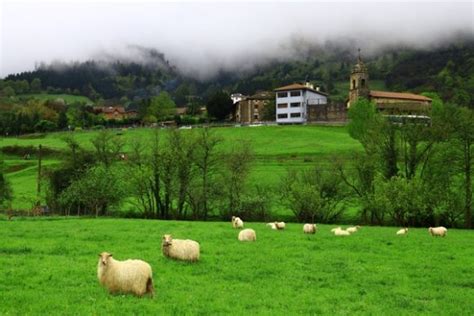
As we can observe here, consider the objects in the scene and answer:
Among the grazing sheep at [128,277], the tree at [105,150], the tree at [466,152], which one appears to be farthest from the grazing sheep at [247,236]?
the tree at [105,150]

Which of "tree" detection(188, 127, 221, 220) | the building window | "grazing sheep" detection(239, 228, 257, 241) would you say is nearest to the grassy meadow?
"tree" detection(188, 127, 221, 220)

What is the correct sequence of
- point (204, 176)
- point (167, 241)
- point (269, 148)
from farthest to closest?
1. point (269, 148)
2. point (204, 176)
3. point (167, 241)

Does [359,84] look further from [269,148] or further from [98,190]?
[98,190]

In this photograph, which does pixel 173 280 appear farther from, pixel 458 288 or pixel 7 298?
pixel 458 288

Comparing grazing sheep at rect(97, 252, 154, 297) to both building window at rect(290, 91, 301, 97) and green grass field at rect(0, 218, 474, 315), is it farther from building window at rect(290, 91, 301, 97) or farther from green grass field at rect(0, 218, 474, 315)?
building window at rect(290, 91, 301, 97)

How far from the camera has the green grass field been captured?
16156mm

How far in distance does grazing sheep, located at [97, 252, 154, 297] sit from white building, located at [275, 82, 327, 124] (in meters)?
Answer: 163

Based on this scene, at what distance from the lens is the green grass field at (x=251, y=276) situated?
16156 millimetres

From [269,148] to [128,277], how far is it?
343 ft

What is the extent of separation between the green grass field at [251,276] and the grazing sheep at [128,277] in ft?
1.06

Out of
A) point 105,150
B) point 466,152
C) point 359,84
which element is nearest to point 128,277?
point 466,152

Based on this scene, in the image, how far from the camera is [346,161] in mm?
65062

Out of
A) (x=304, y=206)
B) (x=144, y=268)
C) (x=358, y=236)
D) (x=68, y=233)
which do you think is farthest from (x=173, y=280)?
(x=304, y=206)

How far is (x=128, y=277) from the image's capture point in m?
16.7
